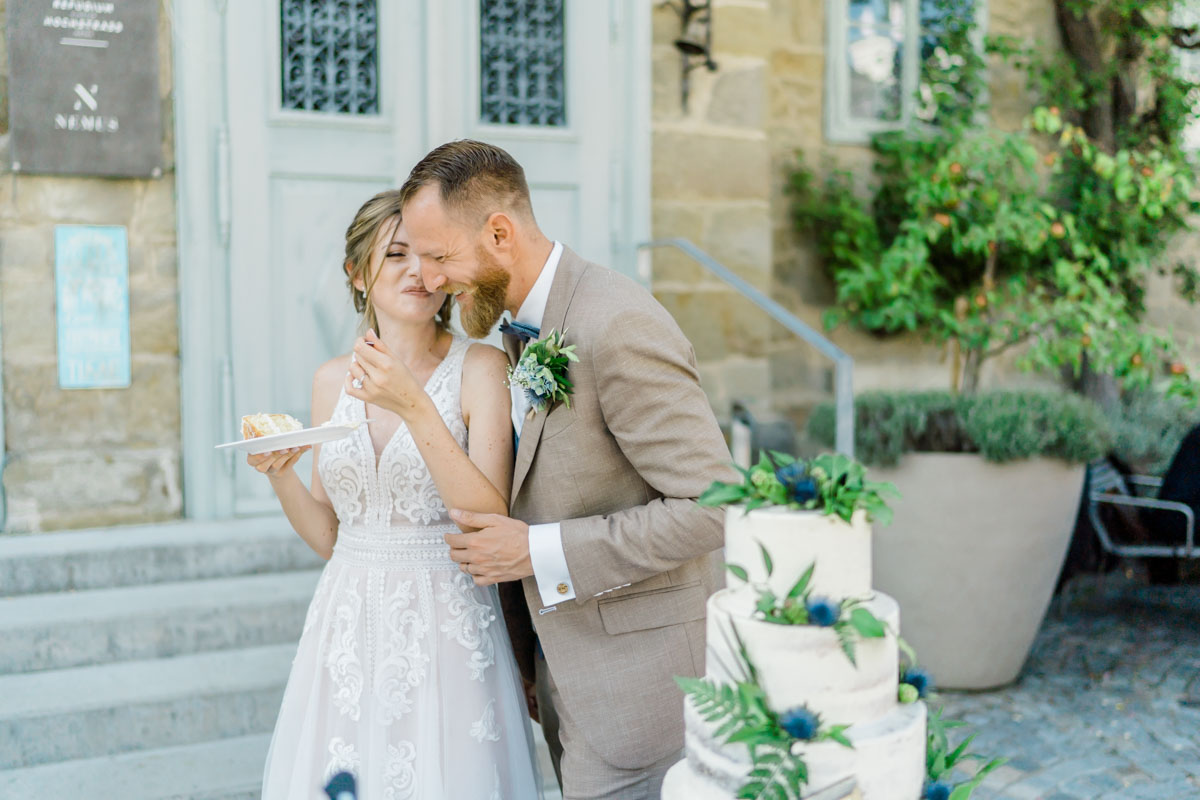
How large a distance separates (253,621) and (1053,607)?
4727 millimetres

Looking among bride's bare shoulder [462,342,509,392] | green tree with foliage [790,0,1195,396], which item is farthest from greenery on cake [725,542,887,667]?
green tree with foliage [790,0,1195,396]

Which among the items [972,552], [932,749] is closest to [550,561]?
[932,749]

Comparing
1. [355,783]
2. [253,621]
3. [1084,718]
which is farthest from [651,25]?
[355,783]

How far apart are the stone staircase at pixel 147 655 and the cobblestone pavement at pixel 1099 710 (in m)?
2.74

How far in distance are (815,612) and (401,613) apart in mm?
1270

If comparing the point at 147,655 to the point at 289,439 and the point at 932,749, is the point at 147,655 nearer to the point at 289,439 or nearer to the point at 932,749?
the point at 289,439

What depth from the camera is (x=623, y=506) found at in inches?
94.4

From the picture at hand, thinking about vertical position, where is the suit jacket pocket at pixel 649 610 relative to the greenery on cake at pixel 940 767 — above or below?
above

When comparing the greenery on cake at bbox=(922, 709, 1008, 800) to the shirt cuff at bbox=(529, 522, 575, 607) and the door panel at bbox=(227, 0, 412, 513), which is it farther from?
the door panel at bbox=(227, 0, 412, 513)

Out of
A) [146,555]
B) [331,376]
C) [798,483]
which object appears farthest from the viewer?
[146,555]

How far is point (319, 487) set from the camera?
2906 millimetres

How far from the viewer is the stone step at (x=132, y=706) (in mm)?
3695

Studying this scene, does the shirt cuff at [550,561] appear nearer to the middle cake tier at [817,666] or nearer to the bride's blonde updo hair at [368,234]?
the middle cake tier at [817,666]

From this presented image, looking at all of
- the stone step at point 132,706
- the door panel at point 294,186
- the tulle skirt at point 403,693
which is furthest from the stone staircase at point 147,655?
the tulle skirt at point 403,693
